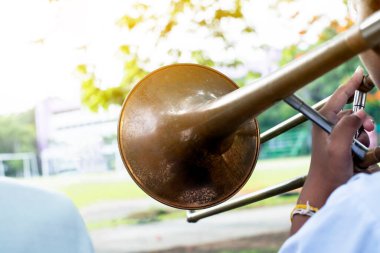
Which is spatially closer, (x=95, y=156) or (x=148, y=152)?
(x=148, y=152)

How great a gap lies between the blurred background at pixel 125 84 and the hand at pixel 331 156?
2.74 meters

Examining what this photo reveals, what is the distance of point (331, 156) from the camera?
0.83 metres

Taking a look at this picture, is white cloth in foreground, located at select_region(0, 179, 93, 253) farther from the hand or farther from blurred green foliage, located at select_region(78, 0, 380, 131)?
blurred green foliage, located at select_region(78, 0, 380, 131)

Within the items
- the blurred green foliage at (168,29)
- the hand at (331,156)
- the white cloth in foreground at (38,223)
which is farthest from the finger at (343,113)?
the blurred green foliage at (168,29)

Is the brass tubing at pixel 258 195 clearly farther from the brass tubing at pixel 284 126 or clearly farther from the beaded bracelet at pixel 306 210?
the beaded bracelet at pixel 306 210

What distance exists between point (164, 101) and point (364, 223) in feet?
1.73

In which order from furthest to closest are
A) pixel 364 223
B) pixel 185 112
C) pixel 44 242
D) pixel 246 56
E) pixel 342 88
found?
pixel 246 56 → pixel 44 242 → pixel 185 112 → pixel 342 88 → pixel 364 223

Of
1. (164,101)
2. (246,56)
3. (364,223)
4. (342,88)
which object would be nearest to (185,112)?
(164,101)

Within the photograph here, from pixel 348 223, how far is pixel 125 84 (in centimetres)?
305

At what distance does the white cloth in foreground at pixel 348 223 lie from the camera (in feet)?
2.36

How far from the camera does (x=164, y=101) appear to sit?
114 cm

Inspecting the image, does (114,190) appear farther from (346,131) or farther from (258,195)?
(346,131)

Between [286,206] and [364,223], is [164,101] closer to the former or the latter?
[364,223]

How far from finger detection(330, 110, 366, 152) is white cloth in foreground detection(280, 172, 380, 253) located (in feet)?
0.22
